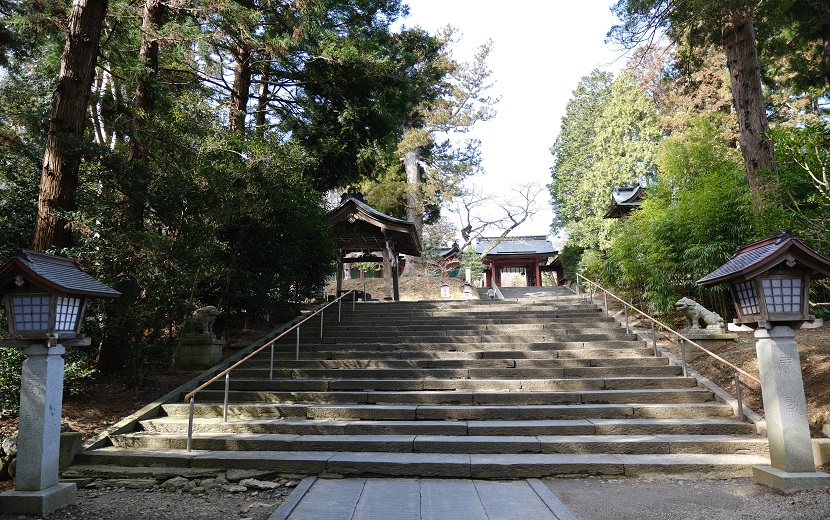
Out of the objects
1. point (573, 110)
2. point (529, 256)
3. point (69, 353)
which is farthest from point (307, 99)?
point (573, 110)

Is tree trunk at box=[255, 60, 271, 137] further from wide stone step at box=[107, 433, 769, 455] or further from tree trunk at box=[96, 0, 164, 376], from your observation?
wide stone step at box=[107, 433, 769, 455]

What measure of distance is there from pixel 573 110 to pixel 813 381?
26828 mm

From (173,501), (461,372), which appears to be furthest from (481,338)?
(173,501)

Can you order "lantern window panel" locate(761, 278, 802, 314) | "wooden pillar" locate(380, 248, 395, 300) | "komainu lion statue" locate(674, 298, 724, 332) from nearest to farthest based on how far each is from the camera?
"lantern window panel" locate(761, 278, 802, 314) < "komainu lion statue" locate(674, 298, 724, 332) < "wooden pillar" locate(380, 248, 395, 300)

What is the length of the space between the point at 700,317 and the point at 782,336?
3.86 m

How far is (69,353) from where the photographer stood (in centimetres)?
599

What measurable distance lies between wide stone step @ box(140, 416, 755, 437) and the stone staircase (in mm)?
15

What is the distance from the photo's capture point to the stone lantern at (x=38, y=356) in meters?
3.92

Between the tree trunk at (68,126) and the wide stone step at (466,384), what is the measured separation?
3152 mm

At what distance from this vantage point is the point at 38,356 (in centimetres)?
406

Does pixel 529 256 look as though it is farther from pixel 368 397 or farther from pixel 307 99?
pixel 368 397

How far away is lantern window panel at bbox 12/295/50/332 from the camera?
13.3 ft

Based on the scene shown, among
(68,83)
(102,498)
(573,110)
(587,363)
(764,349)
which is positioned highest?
(573,110)

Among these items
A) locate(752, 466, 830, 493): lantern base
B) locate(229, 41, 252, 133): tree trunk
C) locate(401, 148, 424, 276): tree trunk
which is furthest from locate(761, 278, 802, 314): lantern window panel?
locate(401, 148, 424, 276): tree trunk
